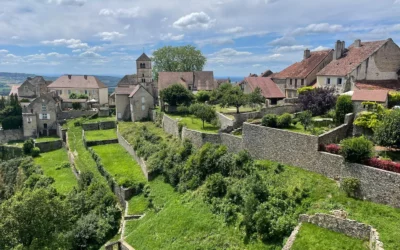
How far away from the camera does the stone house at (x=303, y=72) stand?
41.8m

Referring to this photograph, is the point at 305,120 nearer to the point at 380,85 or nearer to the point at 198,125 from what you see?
the point at 380,85

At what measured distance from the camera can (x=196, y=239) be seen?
20250mm

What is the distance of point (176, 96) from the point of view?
4681 centimetres

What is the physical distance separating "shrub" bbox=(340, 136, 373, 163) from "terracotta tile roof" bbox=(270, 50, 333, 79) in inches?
969

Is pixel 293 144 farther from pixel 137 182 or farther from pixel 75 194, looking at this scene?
pixel 75 194

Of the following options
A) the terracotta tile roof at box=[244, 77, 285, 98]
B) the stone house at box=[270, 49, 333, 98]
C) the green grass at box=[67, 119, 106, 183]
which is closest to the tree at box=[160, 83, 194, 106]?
the terracotta tile roof at box=[244, 77, 285, 98]

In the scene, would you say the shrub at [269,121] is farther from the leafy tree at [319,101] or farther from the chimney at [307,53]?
the chimney at [307,53]

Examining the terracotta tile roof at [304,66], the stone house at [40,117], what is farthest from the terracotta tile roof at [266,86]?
the stone house at [40,117]

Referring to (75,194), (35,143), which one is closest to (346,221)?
(75,194)

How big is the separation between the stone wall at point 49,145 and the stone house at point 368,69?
39609 millimetres

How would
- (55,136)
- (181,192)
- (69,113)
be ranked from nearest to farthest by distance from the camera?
(181,192) < (55,136) < (69,113)

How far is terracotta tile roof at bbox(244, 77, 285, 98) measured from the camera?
4312 cm

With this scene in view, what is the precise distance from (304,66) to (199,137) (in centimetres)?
2206

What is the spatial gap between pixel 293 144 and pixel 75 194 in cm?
2096
